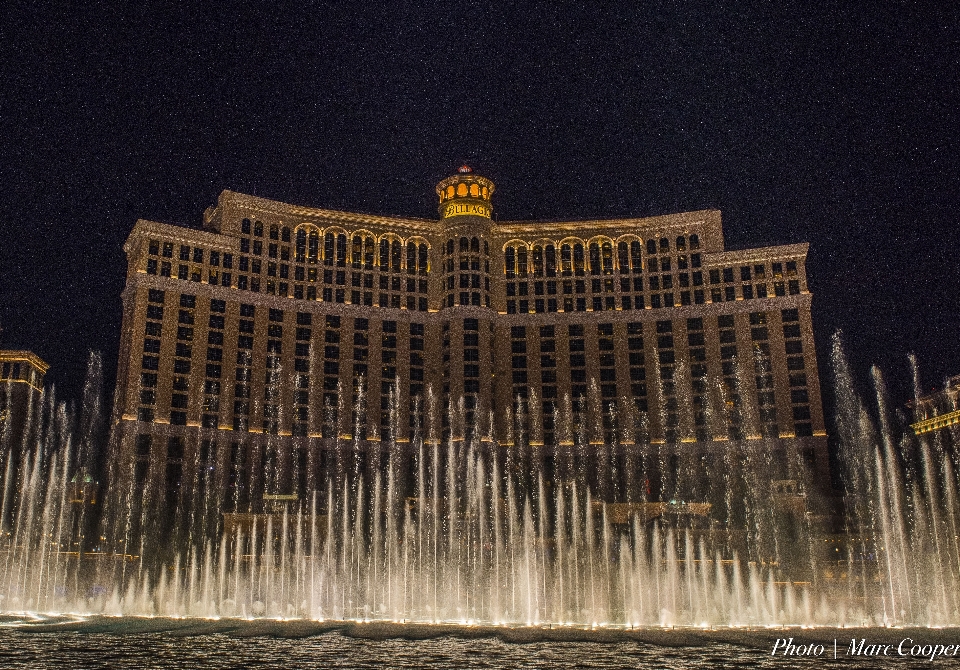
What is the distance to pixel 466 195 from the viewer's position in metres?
107

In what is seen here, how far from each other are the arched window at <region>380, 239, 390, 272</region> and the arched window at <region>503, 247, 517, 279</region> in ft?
45.3

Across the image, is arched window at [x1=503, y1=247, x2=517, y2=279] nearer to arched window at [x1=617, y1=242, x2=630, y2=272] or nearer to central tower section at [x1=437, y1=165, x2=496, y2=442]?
central tower section at [x1=437, y1=165, x2=496, y2=442]

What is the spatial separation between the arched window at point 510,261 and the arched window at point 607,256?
10.3 meters

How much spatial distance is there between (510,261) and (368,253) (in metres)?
16.8

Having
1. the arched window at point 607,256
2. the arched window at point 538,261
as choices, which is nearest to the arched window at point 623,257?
the arched window at point 607,256

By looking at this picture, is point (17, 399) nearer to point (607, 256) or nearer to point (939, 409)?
point (607, 256)

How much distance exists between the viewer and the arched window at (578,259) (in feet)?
350

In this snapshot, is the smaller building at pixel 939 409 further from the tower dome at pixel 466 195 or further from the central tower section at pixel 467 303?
the tower dome at pixel 466 195

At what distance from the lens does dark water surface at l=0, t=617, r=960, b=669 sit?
28.9m

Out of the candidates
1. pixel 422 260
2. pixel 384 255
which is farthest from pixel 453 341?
pixel 384 255

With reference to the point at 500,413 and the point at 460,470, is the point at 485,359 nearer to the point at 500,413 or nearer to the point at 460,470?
the point at 500,413

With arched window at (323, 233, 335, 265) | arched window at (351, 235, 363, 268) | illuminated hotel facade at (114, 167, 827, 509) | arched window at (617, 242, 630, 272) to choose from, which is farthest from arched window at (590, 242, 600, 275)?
arched window at (323, 233, 335, 265)

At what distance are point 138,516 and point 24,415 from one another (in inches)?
1438

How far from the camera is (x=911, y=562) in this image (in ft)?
214
